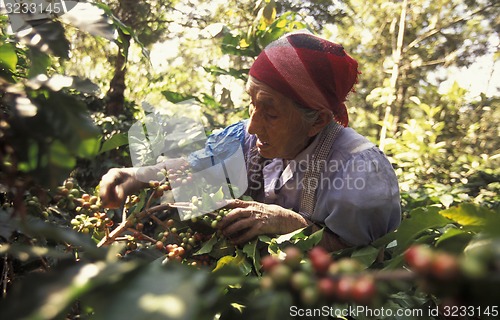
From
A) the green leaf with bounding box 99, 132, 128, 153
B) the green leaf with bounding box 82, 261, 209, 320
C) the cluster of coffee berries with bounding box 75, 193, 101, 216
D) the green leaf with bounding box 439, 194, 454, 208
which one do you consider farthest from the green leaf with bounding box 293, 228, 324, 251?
the green leaf with bounding box 439, 194, 454, 208

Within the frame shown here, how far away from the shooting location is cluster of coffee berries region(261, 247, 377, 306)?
1.01 ft

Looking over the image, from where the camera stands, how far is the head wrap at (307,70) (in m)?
1.57

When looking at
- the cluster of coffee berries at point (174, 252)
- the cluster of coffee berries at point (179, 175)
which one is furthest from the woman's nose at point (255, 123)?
the cluster of coffee berries at point (174, 252)

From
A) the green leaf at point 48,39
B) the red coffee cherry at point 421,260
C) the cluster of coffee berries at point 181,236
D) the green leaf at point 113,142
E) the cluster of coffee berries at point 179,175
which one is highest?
the green leaf at point 48,39

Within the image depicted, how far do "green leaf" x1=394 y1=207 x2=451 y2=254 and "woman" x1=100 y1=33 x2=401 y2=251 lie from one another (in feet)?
1.46

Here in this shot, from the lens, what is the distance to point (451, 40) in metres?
7.54

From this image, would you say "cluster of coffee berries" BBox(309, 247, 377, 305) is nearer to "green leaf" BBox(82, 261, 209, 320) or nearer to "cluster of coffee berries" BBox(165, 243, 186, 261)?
"green leaf" BBox(82, 261, 209, 320)

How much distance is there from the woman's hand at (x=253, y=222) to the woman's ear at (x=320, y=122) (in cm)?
46

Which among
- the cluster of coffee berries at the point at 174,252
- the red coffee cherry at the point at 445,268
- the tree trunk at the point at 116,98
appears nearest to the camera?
the red coffee cherry at the point at 445,268

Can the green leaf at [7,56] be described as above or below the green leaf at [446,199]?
above

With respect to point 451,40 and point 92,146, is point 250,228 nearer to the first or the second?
point 92,146

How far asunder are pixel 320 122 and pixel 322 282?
55.0 inches

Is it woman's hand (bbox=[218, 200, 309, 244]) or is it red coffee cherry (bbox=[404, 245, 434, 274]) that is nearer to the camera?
red coffee cherry (bbox=[404, 245, 434, 274])

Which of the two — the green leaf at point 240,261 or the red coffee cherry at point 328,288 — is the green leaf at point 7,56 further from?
the red coffee cherry at point 328,288
